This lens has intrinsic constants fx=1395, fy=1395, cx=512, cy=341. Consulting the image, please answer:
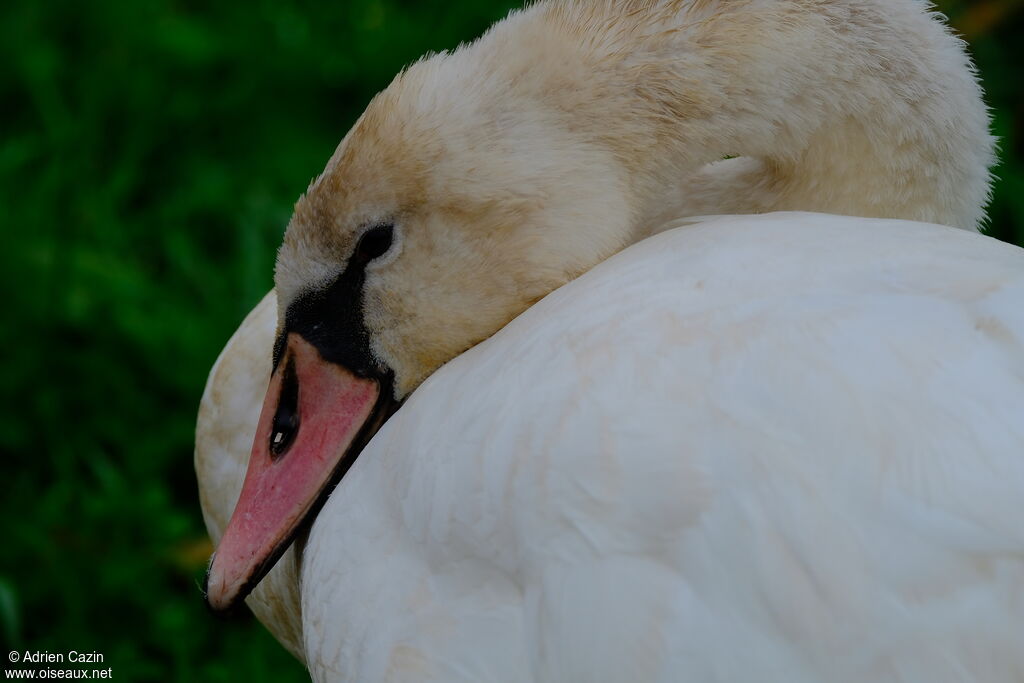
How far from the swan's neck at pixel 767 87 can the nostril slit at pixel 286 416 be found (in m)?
0.50

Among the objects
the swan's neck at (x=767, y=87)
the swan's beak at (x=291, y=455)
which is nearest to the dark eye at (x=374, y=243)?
the swan's beak at (x=291, y=455)

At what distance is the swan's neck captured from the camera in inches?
67.7

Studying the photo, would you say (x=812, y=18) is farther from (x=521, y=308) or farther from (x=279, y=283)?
(x=279, y=283)

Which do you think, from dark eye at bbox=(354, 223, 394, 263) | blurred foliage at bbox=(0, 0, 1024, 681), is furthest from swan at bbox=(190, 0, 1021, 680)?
blurred foliage at bbox=(0, 0, 1024, 681)

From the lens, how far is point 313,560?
66.6 inches

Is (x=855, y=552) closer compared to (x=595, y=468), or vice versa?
(x=855, y=552)

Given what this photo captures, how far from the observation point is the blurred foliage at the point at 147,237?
269 centimetres

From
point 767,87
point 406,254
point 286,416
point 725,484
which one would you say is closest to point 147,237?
point 286,416

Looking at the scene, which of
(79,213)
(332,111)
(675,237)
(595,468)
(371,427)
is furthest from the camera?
(332,111)

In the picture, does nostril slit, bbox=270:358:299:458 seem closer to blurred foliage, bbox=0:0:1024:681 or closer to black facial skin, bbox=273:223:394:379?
black facial skin, bbox=273:223:394:379

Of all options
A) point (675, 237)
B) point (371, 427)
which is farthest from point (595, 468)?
point (371, 427)

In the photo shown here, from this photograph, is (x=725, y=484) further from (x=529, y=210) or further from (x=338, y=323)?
(x=338, y=323)

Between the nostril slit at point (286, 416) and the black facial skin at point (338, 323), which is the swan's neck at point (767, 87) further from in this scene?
the nostril slit at point (286, 416)

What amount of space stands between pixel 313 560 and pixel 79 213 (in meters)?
1.91
